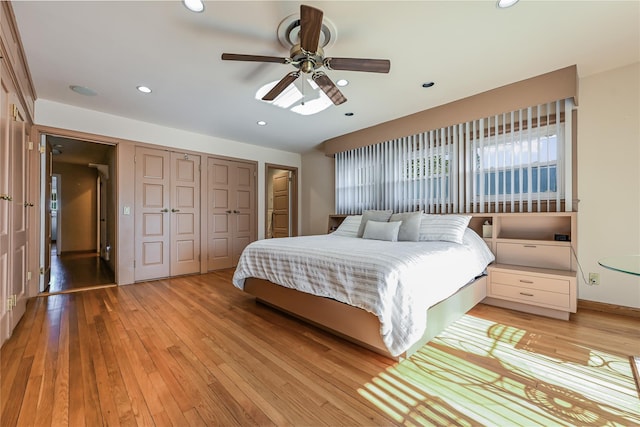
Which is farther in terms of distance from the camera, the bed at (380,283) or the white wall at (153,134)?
the white wall at (153,134)

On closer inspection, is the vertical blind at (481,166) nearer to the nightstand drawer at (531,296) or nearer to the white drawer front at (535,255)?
the white drawer front at (535,255)

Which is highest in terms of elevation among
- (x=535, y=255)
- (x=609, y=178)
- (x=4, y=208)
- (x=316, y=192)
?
(x=316, y=192)

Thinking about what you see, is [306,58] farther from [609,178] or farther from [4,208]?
[609,178]

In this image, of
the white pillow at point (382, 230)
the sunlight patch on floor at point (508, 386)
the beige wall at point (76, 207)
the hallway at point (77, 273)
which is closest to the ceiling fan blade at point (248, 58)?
the white pillow at point (382, 230)

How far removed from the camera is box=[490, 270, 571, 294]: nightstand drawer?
2410 millimetres

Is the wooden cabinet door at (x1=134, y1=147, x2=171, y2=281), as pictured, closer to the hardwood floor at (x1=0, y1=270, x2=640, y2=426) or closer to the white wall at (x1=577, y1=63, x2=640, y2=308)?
the hardwood floor at (x1=0, y1=270, x2=640, y2=426)

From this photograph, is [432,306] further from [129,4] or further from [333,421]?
[129,4]

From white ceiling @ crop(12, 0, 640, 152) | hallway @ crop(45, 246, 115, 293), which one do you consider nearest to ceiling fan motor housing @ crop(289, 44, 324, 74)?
white ceiling @ crop(12, 0, 640, 152)

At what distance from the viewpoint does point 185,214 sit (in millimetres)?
4324

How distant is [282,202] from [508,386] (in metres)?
5.32

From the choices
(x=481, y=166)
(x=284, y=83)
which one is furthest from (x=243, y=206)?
(x=481, y=166)

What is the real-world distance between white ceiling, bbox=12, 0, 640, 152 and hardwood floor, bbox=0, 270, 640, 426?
2369 mm

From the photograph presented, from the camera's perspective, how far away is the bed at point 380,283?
1665 millimetres

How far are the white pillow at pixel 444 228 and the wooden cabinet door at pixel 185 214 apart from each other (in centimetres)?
359
